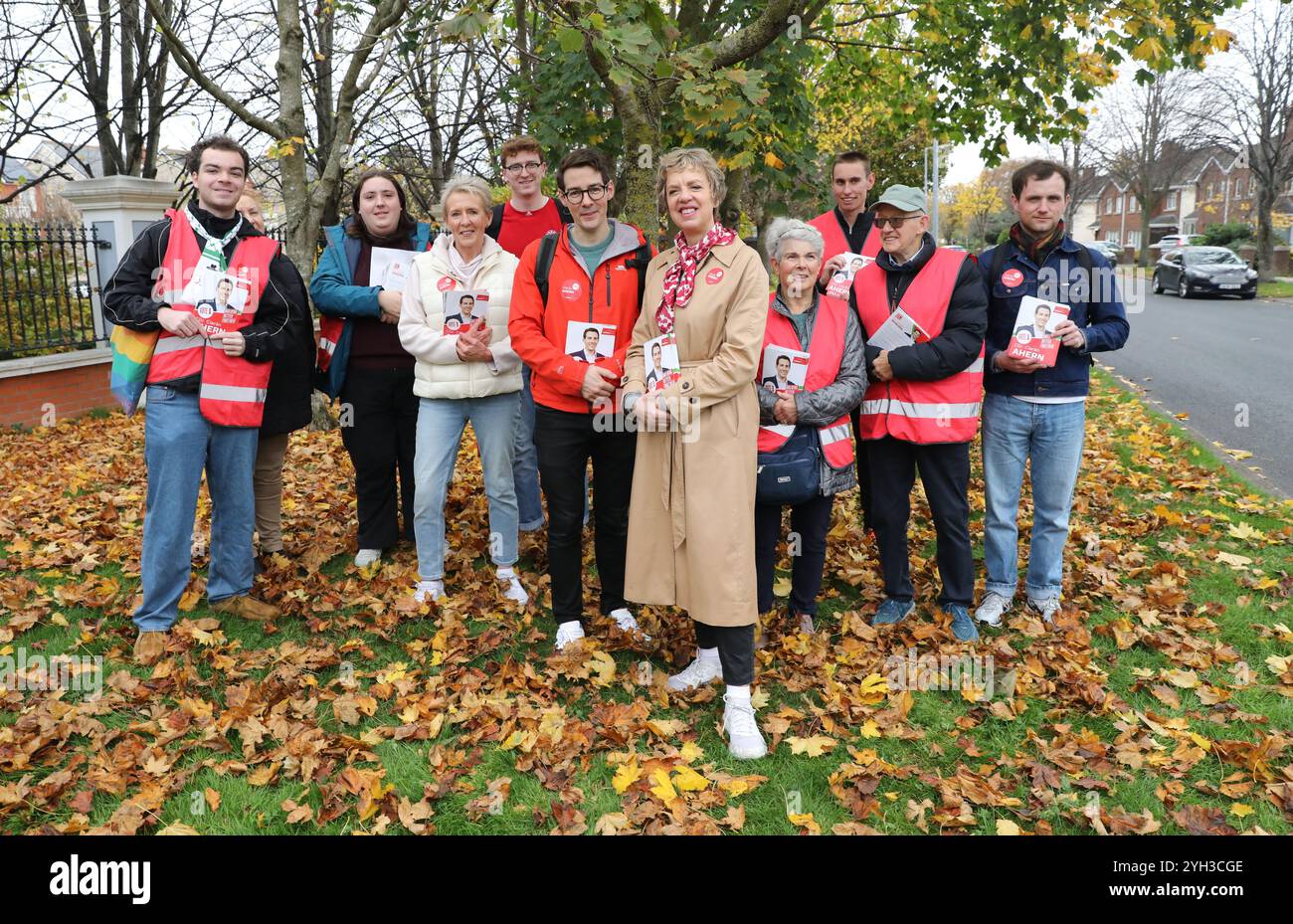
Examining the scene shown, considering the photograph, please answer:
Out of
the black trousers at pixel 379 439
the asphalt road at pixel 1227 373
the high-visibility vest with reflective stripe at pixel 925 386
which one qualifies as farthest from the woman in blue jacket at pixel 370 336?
the asphalt road at pixel 1227 373

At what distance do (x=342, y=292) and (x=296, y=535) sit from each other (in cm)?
186

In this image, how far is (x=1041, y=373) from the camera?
444cm

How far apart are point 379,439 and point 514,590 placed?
122 centimetres

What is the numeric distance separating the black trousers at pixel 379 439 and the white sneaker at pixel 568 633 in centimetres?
154

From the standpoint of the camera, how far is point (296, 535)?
19.6 ft

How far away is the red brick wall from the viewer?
9.88m

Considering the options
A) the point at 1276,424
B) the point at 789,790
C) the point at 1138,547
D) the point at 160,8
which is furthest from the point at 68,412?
the point at 1276,424

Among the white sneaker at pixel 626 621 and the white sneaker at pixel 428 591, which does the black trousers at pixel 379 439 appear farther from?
the white sneaker at pixel 626 621

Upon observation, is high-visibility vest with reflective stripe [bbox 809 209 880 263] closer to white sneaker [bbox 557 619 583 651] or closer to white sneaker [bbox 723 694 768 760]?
white sneaker [bbox 557 619 583 651]

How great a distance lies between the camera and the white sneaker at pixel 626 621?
450 cm

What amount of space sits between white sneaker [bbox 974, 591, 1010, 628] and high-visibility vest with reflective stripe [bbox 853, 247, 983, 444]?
95 centimetres

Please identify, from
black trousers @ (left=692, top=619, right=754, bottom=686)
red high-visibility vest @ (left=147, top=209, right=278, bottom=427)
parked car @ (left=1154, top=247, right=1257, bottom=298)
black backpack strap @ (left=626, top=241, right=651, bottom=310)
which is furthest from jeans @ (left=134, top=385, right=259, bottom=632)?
parked car @ (left=1154, top=247, right=1257, bottom=298)
